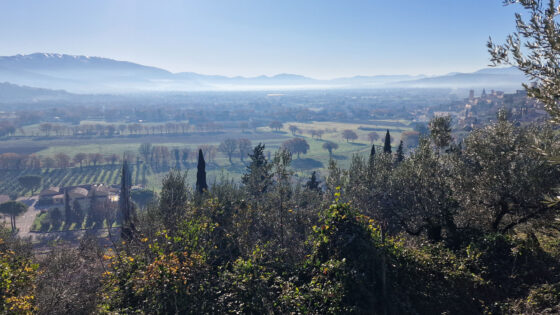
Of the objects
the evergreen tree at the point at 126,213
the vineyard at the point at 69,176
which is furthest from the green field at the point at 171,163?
the evergreen tree at the point at 126,213

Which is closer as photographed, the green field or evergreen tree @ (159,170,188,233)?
evergreen tree @ (159,170,188,233)

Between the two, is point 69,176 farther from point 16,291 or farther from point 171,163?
point 16,291

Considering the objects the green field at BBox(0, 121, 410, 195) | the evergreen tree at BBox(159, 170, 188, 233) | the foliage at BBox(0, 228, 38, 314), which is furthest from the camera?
the green field at BBox(0, 121, 410, 195)

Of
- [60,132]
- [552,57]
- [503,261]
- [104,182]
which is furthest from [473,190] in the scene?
[60,132]

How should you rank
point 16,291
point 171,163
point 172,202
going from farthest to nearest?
point 171,163 → point 172,202 → point 16,291

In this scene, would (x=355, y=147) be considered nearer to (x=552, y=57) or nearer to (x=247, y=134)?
(x=247, y=134)

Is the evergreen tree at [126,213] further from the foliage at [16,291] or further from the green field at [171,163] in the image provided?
the green field at [171,163]

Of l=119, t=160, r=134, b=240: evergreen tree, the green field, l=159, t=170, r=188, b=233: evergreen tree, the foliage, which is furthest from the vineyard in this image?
the foliage

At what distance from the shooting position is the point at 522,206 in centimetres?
1253

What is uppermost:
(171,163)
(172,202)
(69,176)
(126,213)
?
(172,202)

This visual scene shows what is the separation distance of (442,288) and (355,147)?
431ft

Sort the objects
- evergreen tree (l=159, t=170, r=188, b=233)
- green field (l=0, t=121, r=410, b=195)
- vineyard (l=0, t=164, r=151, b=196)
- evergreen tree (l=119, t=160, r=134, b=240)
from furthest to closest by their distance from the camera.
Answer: green field (l=0, t=121, r=410, b=195)
vineyard (l=0, t=164, r=151, b=196)
evergreen tree (l=119, t=160, r=134, b=240)
evergreen tree (l=159, t=170, r=188, b=233)

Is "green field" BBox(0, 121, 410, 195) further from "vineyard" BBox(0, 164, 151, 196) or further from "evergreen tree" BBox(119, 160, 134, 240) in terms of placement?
"evergreen tree" BBox(119, 160, 134, 240)

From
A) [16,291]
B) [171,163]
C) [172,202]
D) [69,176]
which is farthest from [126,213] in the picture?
[171,163]
